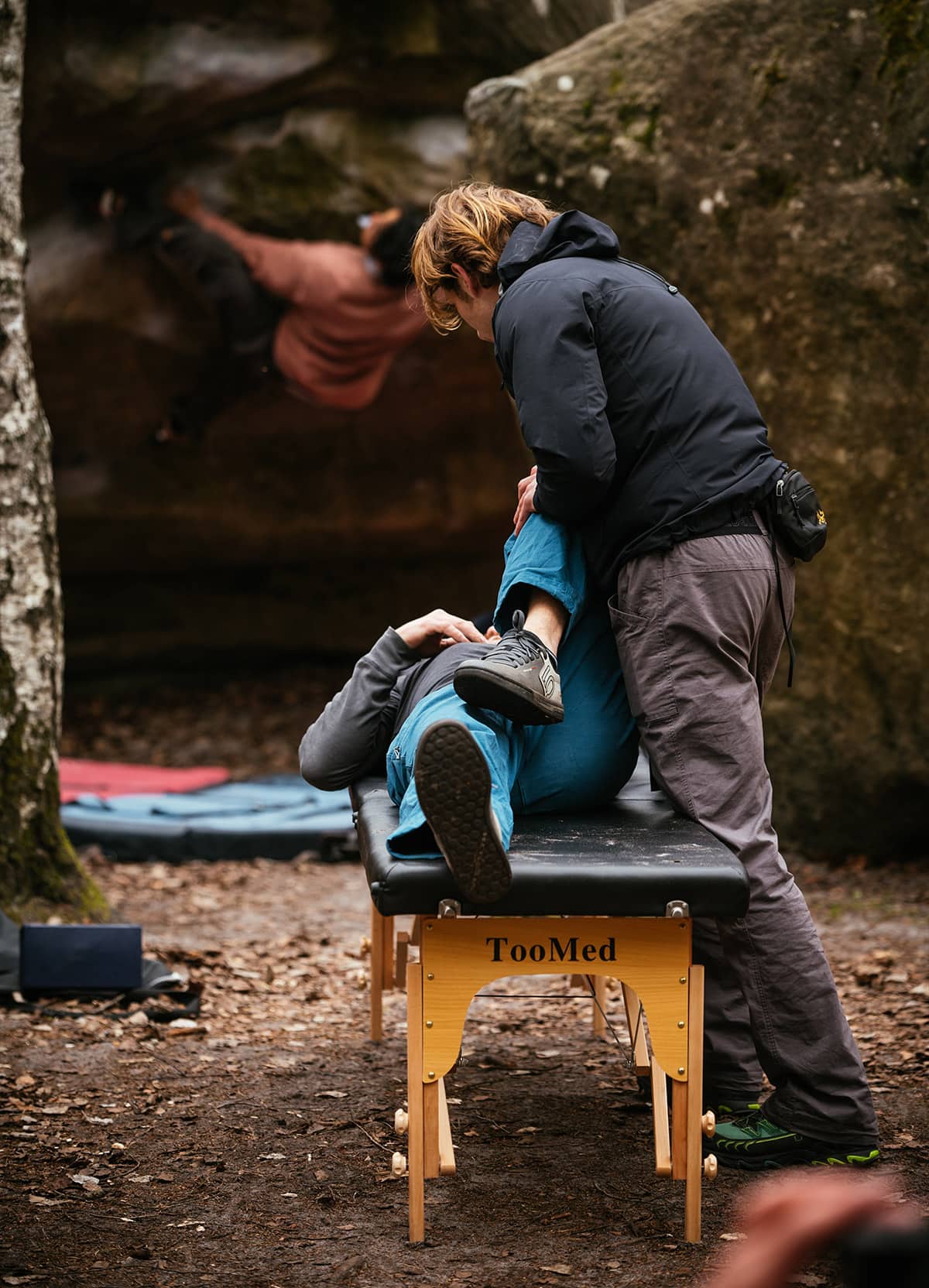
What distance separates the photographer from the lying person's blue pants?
2.65 m

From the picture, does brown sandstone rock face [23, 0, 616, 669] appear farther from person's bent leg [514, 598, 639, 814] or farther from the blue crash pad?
person's bent leg [514, 598, 639, 814]

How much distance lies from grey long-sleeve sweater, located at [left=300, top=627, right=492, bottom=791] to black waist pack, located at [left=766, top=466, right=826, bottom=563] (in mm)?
659

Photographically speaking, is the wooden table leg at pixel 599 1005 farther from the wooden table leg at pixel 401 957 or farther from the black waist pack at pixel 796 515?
the black waist pack at pixel 796 515

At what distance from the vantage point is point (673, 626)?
8.68 feet

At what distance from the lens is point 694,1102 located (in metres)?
2.40

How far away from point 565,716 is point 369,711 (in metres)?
0.43

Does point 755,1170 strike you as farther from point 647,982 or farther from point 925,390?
point 925,390

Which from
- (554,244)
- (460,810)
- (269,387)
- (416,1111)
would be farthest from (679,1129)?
(269,387)

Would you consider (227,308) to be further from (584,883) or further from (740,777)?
Answer: (584,883)

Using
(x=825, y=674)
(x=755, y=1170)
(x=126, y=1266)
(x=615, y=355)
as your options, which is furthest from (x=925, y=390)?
(x=126, y=1266)

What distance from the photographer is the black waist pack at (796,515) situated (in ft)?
8.88

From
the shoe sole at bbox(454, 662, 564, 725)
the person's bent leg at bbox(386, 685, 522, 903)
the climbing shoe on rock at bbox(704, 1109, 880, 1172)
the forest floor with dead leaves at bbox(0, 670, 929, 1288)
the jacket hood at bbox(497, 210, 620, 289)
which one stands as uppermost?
the jacket hood at bbox(497, 210, 620, 289)

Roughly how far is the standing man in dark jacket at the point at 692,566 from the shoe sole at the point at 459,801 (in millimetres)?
384

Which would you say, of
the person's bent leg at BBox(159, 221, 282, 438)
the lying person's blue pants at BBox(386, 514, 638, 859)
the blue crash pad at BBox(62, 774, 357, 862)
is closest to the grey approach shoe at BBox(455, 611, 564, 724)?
the lying person's blue pants at BBox(386, 514, 638, 859)
